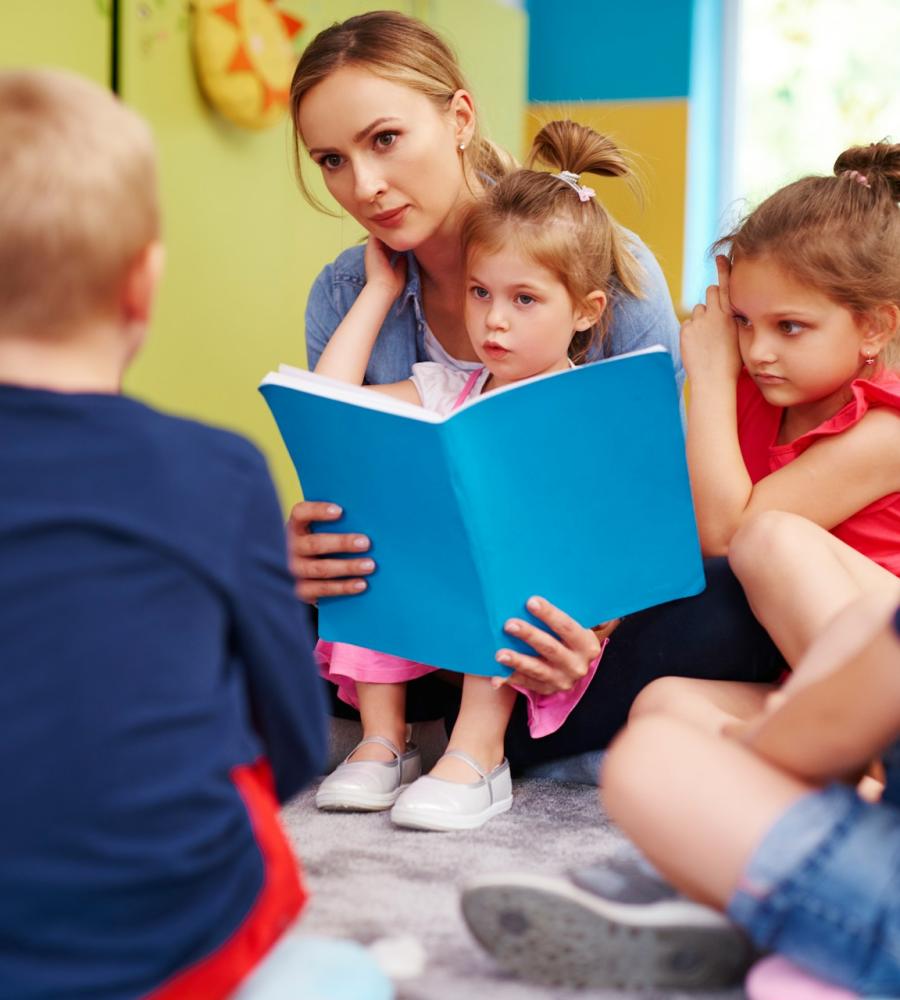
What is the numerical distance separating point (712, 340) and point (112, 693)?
1.02 m

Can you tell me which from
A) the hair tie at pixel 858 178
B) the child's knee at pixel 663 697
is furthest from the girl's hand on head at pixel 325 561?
the hair tie at pixel 858 178

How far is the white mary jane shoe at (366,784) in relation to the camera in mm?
1343

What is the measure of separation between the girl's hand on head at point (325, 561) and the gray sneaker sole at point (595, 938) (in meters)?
0.51

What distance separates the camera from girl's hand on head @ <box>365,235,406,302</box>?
1.62 meters

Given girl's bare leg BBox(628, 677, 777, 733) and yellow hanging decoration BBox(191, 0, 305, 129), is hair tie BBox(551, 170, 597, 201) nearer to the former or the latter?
girl's bare leg BBox(628, 677, 777, 733)

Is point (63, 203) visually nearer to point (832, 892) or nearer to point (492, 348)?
point (832, 892)

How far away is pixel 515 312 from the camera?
1.47 meters

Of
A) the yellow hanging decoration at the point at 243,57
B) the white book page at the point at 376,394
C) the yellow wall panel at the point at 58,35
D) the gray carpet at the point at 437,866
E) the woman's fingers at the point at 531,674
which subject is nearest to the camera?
the gray carpet at the point at 437,866

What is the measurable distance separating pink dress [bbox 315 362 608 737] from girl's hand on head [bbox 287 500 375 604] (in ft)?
0.37

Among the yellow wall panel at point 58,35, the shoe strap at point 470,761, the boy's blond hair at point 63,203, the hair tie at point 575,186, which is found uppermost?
the yellow wall panel at point 58,35

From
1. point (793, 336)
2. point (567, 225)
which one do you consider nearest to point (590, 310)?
point (567, 225)

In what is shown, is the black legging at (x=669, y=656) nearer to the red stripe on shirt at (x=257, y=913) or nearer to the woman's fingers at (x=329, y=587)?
the woman's fingers at (x=329, y=587)

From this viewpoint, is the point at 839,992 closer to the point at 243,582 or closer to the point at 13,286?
the point at 243,582

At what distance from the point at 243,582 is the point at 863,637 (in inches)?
16.9
